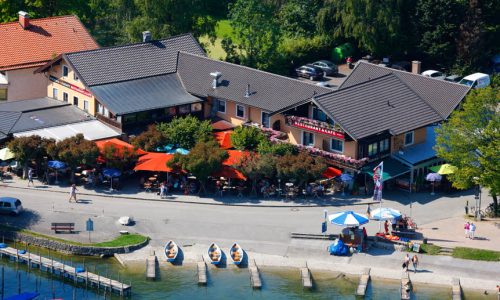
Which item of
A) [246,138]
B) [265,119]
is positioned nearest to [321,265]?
[246,138]

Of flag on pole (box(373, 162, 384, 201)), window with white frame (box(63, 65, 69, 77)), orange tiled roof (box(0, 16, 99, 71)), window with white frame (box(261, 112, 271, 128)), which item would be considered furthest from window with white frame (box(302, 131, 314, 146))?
orange tiled roof (box(0, 16, 99, 71))

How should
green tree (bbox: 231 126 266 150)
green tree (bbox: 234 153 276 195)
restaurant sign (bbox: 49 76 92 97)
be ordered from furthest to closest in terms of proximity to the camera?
restaurant sign (bbox: 49 76 92 97) → green tree (bbox: 231 126 266 150) → green tree (bbox: 234 153 276 195)

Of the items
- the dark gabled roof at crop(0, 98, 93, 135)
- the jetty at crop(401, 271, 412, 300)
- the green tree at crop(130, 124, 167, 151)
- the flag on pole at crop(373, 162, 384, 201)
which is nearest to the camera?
the jetty at crop(401, 271, 412, 300)

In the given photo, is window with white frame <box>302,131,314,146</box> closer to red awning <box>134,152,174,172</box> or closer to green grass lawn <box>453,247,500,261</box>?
red awning <box>134,152,174,172</box>

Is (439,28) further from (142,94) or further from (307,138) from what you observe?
(142,94)

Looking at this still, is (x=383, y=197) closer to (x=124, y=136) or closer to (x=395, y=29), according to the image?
(x=124, y=136)

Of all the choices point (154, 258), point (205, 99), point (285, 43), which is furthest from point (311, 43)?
point (154, 258)

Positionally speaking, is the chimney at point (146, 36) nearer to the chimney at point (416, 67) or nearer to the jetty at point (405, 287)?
the chimney at point (416, 67)
